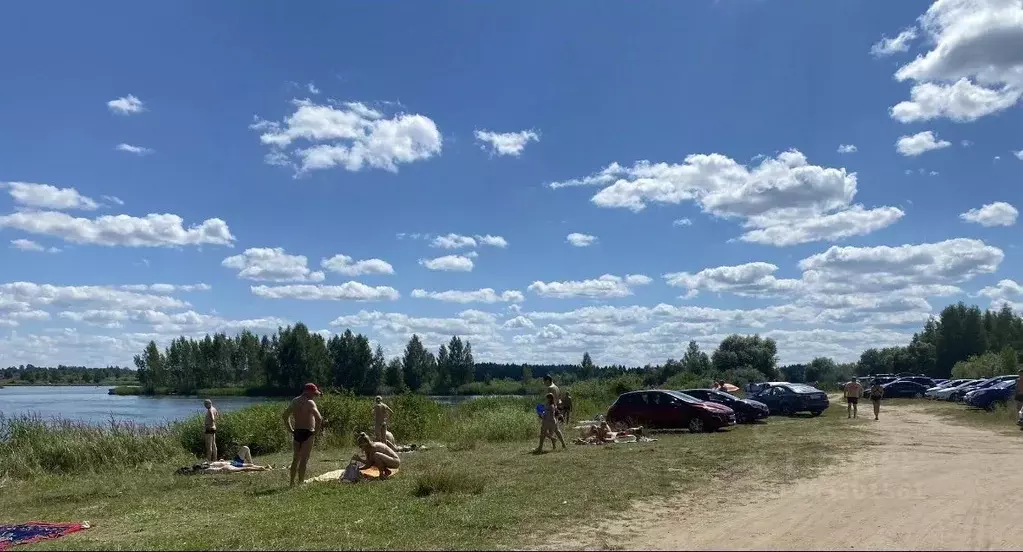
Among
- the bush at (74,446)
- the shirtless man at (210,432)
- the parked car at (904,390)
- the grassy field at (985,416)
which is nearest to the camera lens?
the shirtless man at (210,432)

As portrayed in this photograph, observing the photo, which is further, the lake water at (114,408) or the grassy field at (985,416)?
the lake water at (114,408)

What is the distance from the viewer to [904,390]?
44750 mm

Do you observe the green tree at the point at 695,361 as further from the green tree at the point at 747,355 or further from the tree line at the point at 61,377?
the tree line at the point at 61,377

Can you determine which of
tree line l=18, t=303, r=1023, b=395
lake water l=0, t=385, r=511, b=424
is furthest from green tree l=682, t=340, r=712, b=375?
lake water l=0, t=385, r=511, b=424

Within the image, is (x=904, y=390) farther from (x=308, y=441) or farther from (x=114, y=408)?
(x=114, y=408)

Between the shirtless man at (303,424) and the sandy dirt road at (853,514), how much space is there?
19.4ft

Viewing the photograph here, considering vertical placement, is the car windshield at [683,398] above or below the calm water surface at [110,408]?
above

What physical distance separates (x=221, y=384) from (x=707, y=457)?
82880mm

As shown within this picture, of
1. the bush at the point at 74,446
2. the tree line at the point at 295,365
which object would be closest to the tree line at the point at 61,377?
the tree line at the point at 295,365

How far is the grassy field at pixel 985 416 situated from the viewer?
22.5 metres

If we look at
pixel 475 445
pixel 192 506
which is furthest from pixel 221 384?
pixel 192 506

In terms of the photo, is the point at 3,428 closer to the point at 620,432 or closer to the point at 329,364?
the point at 620,432

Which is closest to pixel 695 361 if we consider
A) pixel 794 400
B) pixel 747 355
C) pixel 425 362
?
pixel 747 355

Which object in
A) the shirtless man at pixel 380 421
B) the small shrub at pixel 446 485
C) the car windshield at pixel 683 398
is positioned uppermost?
the car windshield at pixel 683 398
